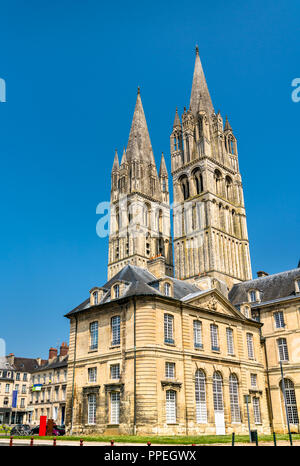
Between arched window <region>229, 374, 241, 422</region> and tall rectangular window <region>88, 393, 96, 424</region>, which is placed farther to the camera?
arched window <region>229, 374, 241, 422</region>

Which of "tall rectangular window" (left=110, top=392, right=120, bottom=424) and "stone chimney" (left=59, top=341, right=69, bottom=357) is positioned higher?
"stone chimney" (left=59, top=341, right=69, bottom=357)

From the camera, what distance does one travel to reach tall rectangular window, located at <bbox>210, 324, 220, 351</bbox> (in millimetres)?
32375

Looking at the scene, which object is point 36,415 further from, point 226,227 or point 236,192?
point 236,192

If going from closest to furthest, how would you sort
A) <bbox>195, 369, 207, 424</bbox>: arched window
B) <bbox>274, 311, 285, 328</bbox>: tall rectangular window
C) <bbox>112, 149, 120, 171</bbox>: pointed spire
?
<bbox>195, 369, 207, 424</bbox>: arched window
<bbox>274, 311, 285, 328</bbox>: tall rectangular window
<bbox>112, 149, 120, 171</bbox>: pointed spire

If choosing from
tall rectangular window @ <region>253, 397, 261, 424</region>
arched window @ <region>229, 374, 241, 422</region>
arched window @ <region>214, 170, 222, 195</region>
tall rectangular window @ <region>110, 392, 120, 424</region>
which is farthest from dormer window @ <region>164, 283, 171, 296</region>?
arched window @ <region>214, 170, 222, 195</region>

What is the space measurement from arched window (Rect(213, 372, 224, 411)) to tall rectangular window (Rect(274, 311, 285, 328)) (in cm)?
1018

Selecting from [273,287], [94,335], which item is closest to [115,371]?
[94,335]

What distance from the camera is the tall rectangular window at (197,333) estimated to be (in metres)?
31.1

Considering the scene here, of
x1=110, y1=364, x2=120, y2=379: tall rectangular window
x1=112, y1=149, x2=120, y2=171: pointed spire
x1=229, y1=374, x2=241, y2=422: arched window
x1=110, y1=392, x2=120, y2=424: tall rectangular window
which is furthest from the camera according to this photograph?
x1=112, y1=149, x2=120, y2=171: pointed spire

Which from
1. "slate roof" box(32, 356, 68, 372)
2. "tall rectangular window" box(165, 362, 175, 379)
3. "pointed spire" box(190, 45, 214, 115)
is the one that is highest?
"pointed spire" box(190, 45, 214, 115)

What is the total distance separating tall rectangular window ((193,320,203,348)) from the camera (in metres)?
31.1

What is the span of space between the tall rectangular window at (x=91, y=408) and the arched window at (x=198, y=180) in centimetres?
3637

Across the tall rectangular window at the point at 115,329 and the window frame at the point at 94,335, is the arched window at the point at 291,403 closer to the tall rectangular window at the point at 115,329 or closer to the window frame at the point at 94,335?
the tall rectangular window at the point at 115,329

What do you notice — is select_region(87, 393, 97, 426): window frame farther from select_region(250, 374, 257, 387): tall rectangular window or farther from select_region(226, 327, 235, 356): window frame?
select_region(250, 374, 257, 387): tall rectangular window
